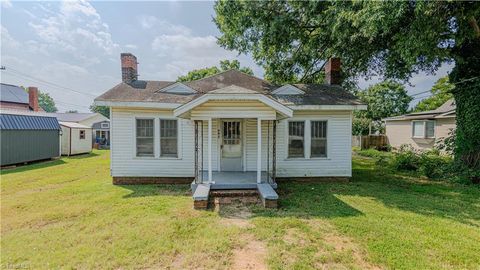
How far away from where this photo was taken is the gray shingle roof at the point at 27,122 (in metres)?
12.9

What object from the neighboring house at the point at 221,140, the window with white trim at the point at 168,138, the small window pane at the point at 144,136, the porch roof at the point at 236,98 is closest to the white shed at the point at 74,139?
the neighboring house at the point at 221,140

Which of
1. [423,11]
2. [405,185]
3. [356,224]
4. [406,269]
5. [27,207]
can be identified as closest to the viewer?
[406,269]

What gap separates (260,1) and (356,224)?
9.48 metres

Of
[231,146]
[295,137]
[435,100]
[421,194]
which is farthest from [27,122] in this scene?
[435,100]

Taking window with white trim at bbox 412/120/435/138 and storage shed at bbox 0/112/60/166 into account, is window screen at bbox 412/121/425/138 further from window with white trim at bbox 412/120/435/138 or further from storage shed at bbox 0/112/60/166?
storage shed at bbox 0/112/60/166

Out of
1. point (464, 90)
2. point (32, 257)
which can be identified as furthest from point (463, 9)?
point (32, 257)

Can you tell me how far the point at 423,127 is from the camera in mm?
18703

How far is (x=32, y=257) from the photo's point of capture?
12.2 feet

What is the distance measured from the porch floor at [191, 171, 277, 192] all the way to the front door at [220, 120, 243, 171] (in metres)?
0.49

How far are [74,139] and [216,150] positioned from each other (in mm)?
15979

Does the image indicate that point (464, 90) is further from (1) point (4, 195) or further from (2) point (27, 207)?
(1) point (4, 195)

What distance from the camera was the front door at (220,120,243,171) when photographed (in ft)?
29.2

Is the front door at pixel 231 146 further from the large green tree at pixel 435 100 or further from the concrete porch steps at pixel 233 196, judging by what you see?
the large green tree at pixel 435 100

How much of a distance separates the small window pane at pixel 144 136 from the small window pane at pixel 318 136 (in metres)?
6.13
